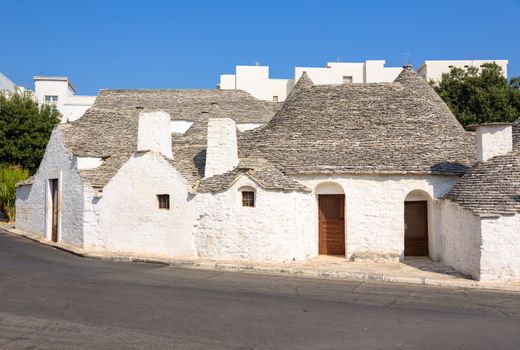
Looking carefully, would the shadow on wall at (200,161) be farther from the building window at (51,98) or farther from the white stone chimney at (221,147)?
the building window at (51,98)

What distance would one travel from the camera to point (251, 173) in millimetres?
17719

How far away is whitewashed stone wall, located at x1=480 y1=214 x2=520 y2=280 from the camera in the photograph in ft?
46.5

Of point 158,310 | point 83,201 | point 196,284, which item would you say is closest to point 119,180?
point 83,201

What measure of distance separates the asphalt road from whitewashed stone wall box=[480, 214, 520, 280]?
4.54 ft

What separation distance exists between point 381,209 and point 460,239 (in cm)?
325

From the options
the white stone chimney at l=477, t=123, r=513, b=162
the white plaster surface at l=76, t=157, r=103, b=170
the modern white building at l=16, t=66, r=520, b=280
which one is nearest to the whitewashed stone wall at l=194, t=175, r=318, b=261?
the modern white building at l=16, t=66, r=520, b=280

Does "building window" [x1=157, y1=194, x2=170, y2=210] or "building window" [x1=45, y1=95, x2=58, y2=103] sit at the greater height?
"building window" [x1=45, y1=95, x2=58, y2=103]

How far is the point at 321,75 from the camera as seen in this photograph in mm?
55500

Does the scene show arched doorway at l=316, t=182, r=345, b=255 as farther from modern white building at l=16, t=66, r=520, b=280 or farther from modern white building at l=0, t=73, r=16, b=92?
modern white building at l=0, t=73, r=16, b=92

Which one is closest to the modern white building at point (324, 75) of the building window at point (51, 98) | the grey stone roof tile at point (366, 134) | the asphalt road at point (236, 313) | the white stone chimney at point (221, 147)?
the building window at point (51, 98)

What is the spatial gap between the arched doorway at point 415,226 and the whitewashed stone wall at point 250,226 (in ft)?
14.5

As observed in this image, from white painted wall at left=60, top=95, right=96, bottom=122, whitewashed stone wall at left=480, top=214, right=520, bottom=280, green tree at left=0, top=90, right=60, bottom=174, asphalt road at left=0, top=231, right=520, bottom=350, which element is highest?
white painted wall at left=60, top=95, right=96, bottom=122

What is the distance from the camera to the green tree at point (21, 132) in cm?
3634

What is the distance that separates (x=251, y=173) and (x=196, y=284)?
17.8 ft
